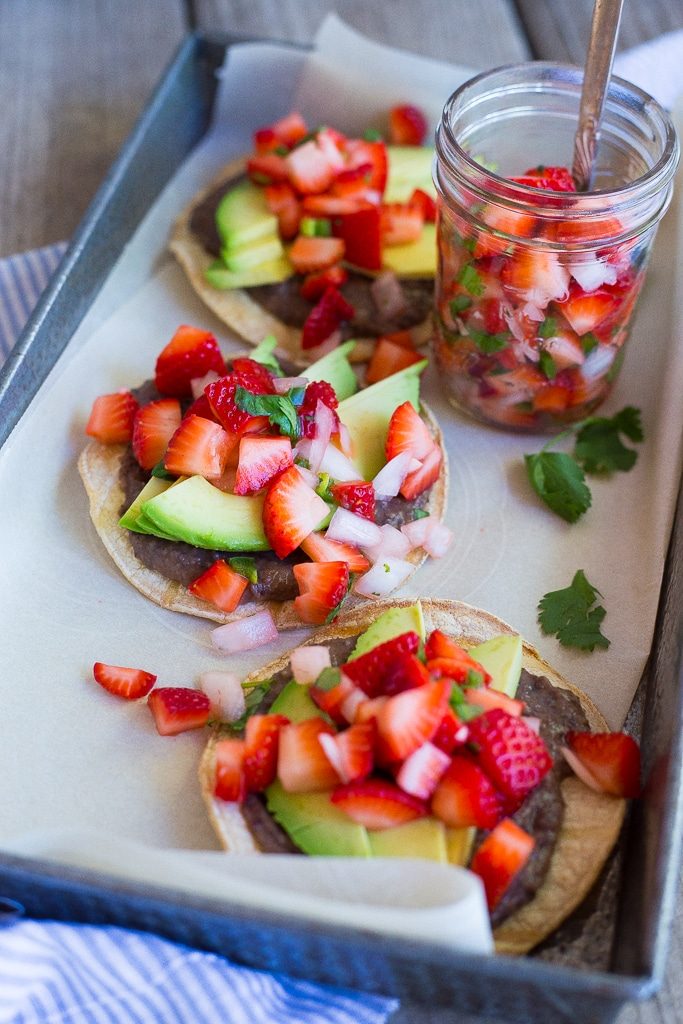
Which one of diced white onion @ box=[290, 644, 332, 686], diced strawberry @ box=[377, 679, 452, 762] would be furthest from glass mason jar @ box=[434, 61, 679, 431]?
diced strawberry @ box=[377, 679, 452, 762]

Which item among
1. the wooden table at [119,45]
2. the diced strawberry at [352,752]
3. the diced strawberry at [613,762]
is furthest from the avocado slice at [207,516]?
the wooden table at [119,45]

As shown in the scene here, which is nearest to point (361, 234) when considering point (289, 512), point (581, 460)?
point (581, 460)

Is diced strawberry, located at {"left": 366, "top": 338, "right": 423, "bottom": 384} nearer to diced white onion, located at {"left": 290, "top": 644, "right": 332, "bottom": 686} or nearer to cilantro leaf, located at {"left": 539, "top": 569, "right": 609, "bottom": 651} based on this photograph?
cilantro leaf, located at {"left": 539, "top": 569, "right": 609, "bottom": 651}

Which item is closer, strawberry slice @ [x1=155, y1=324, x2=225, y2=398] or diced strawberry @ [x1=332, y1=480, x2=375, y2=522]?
diced strawberry @ [x1=332, y1=480, x2=375, y2=522]

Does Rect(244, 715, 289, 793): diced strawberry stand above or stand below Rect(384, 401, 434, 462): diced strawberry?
below

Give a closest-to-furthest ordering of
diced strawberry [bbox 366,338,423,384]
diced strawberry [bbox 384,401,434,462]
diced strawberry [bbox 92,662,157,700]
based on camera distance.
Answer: diced strawberry [bbox 92,662,157,700] → diced strawberry [bbox 384,401,434,462] → diced strawberry [bbox 366,338,423,384]

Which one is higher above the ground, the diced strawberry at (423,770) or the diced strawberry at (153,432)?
the diced strawberry at (153,432)

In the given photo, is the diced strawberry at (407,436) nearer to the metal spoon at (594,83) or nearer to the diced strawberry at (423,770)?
the metal spoon at (594,83)
